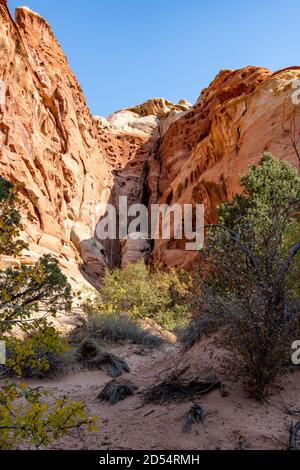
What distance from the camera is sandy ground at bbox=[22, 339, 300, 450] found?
10.9 ft

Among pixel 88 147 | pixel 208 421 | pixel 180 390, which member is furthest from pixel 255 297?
pixel 88 147

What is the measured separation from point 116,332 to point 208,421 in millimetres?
6439

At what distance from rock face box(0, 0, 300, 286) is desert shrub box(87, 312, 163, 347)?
5.57 metres

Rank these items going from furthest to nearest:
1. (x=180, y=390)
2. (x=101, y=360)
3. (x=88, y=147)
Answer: (x=88, y=147) → (x=101, y=360) → (x=180, y=390)

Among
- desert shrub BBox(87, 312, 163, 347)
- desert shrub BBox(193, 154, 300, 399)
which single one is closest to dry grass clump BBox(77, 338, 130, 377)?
desert shrub BBox(87, 312, 163, 347)

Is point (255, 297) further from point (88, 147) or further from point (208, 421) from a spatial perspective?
point (88, 147)

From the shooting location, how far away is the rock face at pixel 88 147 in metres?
19.4

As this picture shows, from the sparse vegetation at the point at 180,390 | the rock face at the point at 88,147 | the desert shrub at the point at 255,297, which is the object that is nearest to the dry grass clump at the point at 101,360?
the sparse vegetation at the point at 180,390

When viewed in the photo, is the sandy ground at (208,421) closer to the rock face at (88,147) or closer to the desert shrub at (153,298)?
the desert shrub at (153,298)

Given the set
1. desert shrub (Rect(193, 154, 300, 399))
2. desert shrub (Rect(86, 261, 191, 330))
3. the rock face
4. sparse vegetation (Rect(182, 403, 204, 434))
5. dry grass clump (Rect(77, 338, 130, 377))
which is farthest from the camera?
the rock face

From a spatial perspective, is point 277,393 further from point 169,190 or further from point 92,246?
point 169,190

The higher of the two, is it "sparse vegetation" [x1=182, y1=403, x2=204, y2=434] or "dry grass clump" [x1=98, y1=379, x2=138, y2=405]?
"sparse vegetation" [x1=182, y1=403, x2=204, y2=434]

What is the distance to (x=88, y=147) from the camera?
28766mm

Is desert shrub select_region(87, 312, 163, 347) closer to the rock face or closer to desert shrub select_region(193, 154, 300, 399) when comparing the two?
desert shrub select_region(193, 154, 300, 399)
